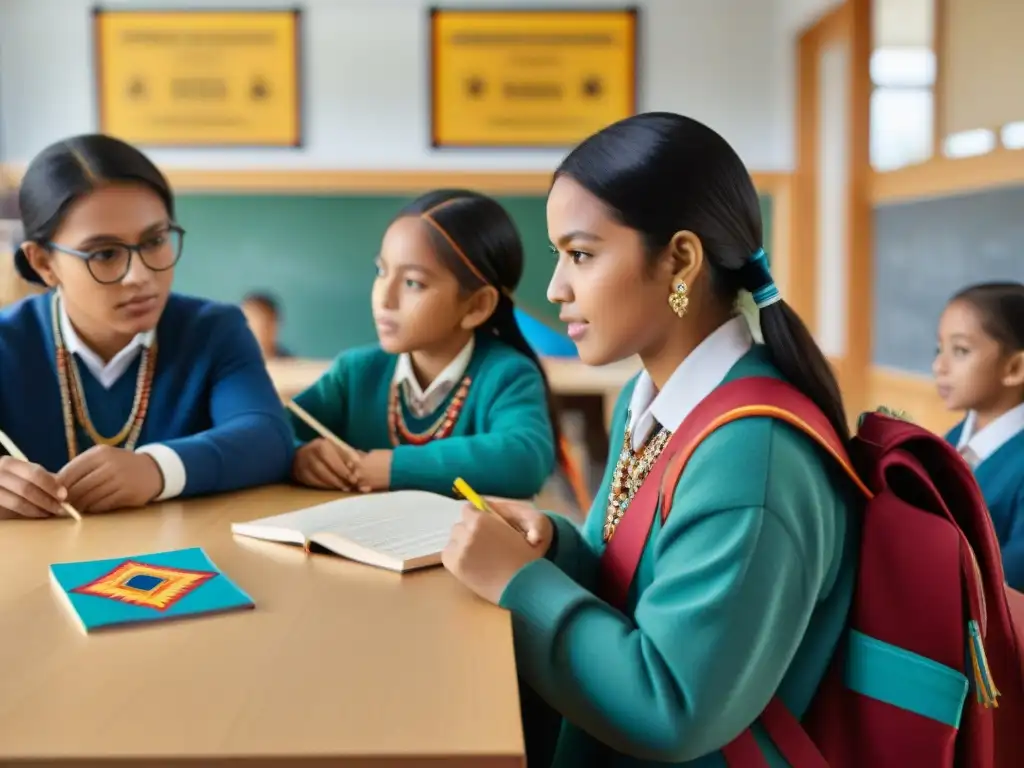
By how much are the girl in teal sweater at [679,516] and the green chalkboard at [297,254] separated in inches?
159

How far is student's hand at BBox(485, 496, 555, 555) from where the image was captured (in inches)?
39.7

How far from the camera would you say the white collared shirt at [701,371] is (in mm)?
938

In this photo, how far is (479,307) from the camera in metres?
1.66

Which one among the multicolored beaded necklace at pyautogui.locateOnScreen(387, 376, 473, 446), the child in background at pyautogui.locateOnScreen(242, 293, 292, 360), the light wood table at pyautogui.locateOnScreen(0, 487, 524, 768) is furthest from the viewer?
the child in background at pyautogui.locateOnScreen(242, 293, 292, 360)

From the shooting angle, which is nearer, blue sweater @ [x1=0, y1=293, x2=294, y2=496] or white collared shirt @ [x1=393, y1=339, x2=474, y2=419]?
blue sweater @ [x1=0, y1=293, x2=294, y2=496]

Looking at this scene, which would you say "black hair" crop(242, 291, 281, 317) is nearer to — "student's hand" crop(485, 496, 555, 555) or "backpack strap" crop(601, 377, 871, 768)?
"student's hand" crop(485, 496, 555, 555)

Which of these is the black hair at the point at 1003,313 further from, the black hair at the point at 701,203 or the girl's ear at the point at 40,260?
the girl's ear at the point at 40,260

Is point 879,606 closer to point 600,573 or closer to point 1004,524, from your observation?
point 600,573

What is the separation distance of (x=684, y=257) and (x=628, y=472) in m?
0.24

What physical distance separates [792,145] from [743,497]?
14.7ft

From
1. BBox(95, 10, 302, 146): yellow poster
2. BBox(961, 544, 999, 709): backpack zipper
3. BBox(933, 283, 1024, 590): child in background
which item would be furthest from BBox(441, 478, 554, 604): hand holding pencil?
BBox(95, 10, 302, 146): yellow poster

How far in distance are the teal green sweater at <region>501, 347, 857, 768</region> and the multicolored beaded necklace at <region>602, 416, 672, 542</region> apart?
5.9 inches

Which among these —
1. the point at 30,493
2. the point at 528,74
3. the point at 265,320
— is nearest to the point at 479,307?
the point at 30,493

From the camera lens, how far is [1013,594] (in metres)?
0.95
